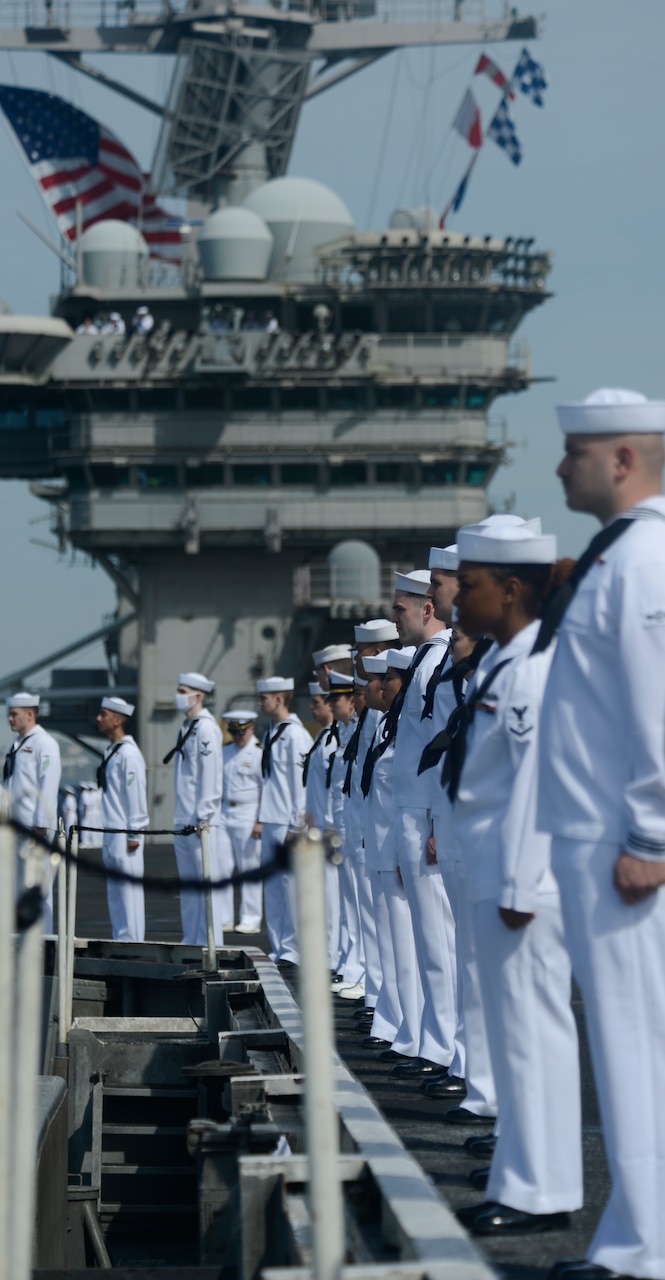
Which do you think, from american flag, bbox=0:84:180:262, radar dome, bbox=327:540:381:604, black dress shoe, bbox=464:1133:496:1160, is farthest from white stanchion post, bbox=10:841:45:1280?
american flag, bbox=0:84:180:262

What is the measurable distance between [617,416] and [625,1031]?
1.47m

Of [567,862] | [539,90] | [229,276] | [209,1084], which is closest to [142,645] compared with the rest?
[229,276]

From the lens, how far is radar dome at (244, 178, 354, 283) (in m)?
38.4

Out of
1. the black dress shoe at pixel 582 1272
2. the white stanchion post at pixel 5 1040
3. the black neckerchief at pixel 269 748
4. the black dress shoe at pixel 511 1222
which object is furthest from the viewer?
the black neckerchief at pixel 269 748

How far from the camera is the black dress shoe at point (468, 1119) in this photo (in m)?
6.25

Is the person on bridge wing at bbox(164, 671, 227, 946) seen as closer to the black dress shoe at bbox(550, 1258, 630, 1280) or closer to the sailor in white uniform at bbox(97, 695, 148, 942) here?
the sailor in white uniform at bbox(97, 695, 148, 942)

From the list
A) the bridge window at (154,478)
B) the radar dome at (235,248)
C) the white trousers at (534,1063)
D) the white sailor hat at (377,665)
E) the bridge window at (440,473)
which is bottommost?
the white trousers at (534,1063)

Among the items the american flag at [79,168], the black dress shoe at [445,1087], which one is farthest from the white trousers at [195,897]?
the american flag at [79,168]

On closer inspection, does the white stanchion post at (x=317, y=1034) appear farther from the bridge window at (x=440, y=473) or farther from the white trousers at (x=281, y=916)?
the bridge window at (x=440, y=473)

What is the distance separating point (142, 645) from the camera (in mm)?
38906

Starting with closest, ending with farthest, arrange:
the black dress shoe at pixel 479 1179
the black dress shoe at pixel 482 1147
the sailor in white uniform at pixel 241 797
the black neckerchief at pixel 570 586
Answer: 1. the black neckerchief at pixel 570 586
2. the black dress shoe at pixel 479 1179
3. the black dress shoe at pixel 482 1147
4. the sailor in white uniform at pixel 241 797

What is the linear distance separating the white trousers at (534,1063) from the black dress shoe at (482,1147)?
108cm

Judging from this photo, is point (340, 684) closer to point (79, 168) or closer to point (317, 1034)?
point (317, 1034)

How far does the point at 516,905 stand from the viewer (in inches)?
181
